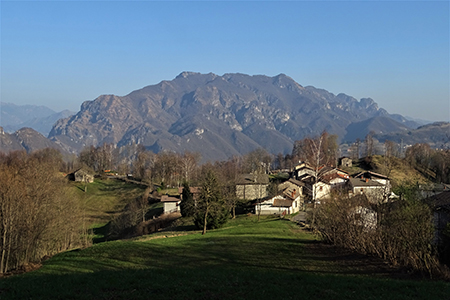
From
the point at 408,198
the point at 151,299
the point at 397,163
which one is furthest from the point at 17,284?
the point at 397,163

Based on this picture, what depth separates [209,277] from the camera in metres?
21.6

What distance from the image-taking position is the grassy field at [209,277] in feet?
59.9

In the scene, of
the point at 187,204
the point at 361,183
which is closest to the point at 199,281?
the point at 187,204

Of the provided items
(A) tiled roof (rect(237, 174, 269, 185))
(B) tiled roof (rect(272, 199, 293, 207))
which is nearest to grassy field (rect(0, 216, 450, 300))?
(B) tiled roof (rect(272, 199, 293, 207))

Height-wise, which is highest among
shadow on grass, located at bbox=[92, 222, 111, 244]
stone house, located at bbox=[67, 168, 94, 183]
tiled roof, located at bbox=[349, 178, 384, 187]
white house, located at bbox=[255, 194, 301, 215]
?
stone house, located at bbox=[67, 168, 94, 183]

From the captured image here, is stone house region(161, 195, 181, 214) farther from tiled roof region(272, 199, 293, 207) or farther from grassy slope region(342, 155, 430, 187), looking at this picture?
grassy slope region(342, 155, 430, 187)

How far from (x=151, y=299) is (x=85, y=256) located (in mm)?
13858

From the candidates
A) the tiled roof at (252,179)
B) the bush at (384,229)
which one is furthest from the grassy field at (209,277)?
the tiled roof at (252,179)

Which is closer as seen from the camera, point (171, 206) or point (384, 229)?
point (384, 229)

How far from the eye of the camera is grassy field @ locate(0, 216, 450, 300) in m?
18.3

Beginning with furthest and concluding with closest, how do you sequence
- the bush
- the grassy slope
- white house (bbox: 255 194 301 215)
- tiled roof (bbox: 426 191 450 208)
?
the grassy slope, white house (bbox: 255 194 301 215), tiled roof (bbox: 426 191 450 208), the bush

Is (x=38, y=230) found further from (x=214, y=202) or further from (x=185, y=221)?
(x=185, y=221)

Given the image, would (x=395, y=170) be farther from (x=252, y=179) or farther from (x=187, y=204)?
(x=187, y=204)

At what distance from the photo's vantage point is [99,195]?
106062 mm
